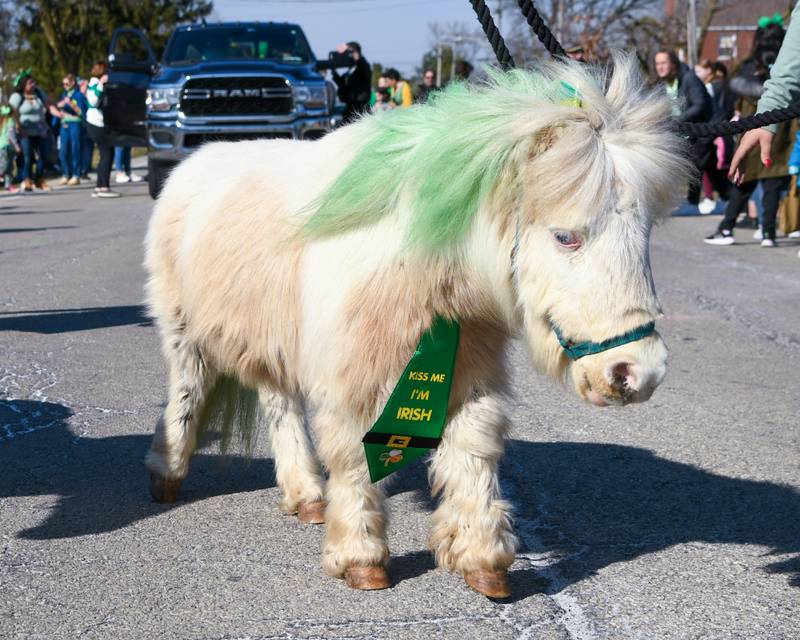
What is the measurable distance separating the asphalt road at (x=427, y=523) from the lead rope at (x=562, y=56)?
0.65m

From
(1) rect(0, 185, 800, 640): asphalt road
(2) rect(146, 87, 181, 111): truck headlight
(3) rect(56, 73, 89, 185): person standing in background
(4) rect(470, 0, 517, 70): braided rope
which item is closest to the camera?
(1) rect(0, 185, 800, 640): asphalt road

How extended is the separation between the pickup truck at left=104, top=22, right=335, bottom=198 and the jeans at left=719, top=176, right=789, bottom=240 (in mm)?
5853

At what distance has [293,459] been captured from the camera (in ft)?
15.1

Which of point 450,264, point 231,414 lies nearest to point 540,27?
point 450,264

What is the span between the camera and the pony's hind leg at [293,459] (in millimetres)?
4484

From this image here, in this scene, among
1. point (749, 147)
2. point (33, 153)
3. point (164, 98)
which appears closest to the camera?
point (749, 147)

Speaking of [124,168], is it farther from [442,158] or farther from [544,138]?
[544,138]

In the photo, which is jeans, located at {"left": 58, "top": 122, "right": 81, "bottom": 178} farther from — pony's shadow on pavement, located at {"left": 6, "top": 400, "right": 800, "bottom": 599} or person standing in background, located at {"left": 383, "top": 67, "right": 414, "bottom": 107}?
pony's shadow on pavement, located at {"left": 6, "top": 400, "right": 800, "bottom": 599}

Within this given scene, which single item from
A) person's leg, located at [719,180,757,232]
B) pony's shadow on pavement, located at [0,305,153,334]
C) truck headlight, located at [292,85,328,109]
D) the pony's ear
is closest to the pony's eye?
the pony's ear

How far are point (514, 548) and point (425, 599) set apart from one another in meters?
0.34

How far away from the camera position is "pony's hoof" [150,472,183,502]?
4652mm

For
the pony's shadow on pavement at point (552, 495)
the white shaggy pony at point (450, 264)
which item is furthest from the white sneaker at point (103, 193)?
the white shaggy pony at point (450, 264)

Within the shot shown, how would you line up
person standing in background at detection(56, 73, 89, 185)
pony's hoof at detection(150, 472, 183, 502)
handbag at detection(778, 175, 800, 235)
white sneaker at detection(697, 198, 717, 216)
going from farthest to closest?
person standing in background at detection(56, 73, 89, 185)
white sneaker at detection(697, 198, 717, 216)
handbag at detection(778, 175, 800, 235)
pony's hoof at detection(150, 472, 183, 502)

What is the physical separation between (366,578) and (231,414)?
141cm
